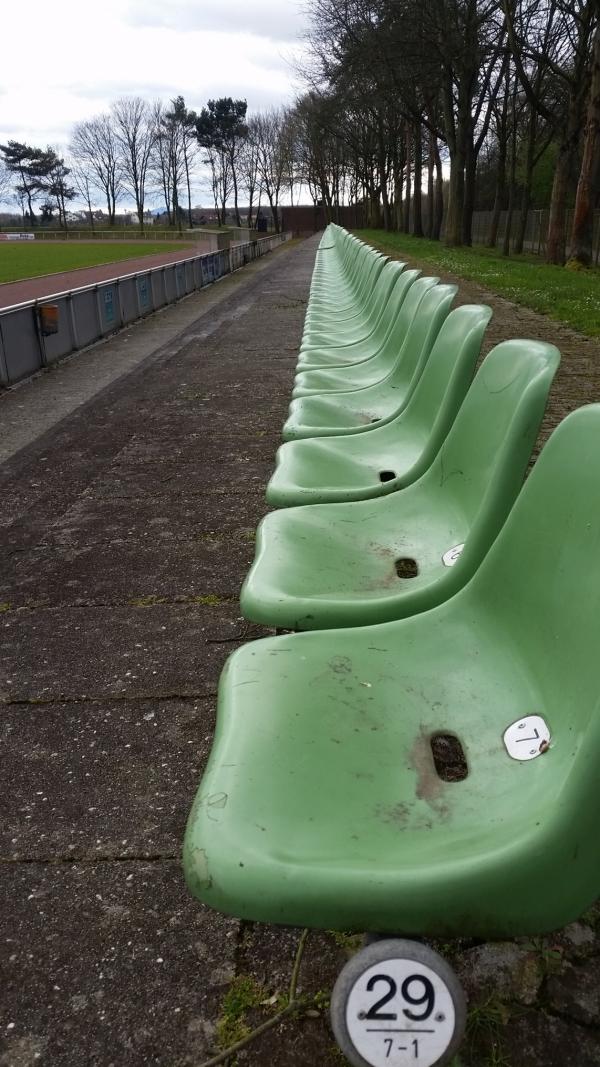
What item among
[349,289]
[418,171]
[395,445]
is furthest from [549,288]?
[418,171]

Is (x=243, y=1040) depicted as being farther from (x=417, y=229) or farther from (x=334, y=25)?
Answer: (x=417, y=229)

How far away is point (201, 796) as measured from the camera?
125 cm

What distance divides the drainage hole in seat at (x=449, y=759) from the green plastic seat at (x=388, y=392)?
5.03 feet

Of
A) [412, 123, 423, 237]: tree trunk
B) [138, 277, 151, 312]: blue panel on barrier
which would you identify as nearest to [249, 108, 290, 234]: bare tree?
[412, 123, 423, 237]: tree trunk

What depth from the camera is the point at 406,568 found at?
2.13m

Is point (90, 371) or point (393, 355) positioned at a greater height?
point (393, 355)

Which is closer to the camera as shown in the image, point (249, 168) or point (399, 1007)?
point (399, 1007)

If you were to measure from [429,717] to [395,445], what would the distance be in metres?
1.65

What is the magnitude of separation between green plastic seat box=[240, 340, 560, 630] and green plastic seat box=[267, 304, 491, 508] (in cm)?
11

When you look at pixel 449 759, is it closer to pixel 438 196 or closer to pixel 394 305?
pixel 394 305

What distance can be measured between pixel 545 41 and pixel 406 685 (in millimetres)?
23870

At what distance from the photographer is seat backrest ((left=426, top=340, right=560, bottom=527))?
1584 millimetres

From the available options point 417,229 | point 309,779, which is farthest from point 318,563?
point 417,229

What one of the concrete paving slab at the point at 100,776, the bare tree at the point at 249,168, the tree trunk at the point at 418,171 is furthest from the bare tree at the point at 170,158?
the concrete paving slab at the point at 100,776
